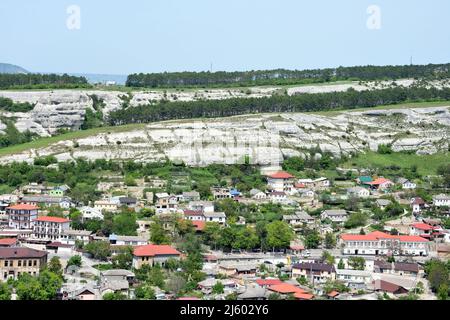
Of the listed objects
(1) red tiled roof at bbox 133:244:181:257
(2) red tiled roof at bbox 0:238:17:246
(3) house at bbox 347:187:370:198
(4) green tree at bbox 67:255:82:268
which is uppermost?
(3) house at bbox 347:187:370:198

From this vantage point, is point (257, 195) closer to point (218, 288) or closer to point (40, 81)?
point (218, 288)

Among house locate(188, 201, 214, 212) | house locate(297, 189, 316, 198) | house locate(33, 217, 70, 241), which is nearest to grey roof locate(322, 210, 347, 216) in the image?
house locate(297, 189, 316, 198)

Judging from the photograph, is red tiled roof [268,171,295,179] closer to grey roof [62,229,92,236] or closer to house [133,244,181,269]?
grey roof [62,229,92,236]

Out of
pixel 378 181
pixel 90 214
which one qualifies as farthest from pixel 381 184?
pixel 90 214

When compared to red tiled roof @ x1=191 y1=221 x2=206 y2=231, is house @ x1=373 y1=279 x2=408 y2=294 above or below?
below

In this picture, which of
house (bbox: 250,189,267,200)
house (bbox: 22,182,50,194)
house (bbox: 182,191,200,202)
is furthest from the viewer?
house (bbox: 250,189,267,200)

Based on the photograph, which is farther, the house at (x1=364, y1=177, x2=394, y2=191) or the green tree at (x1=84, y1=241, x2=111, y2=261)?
the house at (x1=364, y1=177, x2=394, y2=191)

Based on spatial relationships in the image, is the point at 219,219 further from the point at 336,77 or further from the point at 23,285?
the point at 336,77

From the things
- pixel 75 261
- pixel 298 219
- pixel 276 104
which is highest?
pixel 276 104
